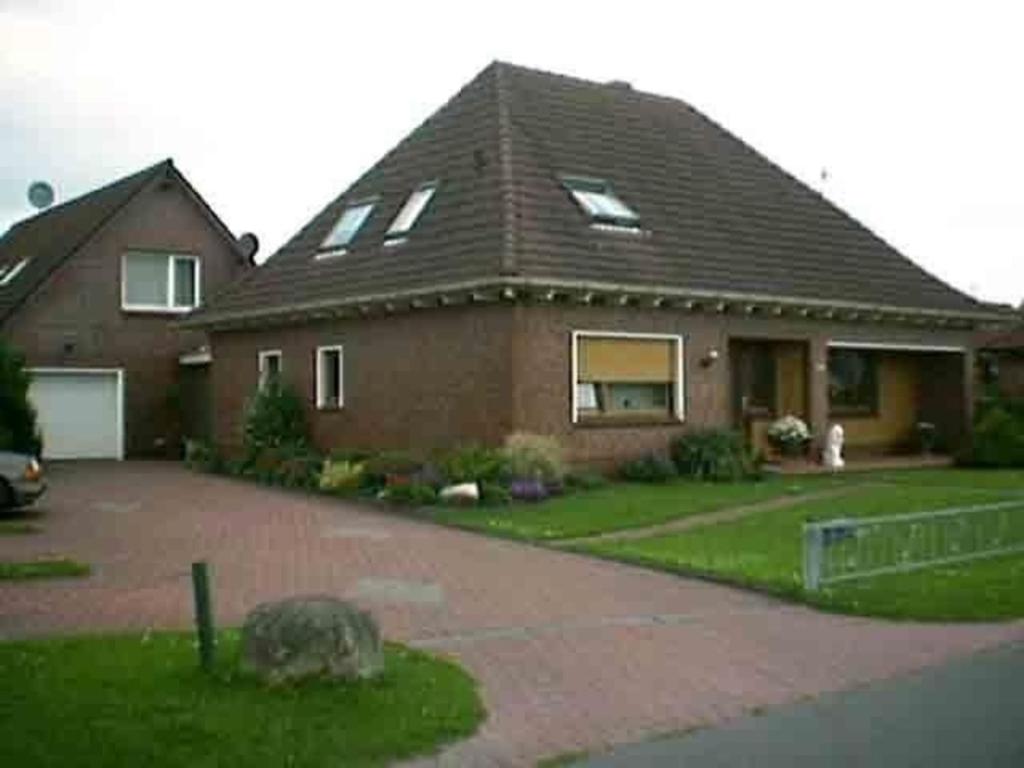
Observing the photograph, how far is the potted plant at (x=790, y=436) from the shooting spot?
26141 mm

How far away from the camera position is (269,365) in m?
28.1

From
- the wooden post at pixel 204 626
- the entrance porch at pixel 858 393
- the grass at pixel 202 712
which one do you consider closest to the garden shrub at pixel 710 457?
the entrance porch at pixel 858 393

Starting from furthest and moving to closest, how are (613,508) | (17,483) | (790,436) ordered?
(790,436) → (613,508) → (17,483)

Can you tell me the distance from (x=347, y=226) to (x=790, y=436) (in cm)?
977

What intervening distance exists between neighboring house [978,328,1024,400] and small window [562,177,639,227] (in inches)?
727

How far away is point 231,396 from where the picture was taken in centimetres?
2948

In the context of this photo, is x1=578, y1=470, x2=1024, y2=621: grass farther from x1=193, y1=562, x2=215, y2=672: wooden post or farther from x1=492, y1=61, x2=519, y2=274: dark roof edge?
x1=193, y1=562, x2=215, y2=672: wooden post

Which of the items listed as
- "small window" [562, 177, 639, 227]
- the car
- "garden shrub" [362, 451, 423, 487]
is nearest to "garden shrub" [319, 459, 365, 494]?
"garden shrub" [362, 451, 423, 487]

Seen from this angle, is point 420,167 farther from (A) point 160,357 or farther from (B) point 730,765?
(B) point 730,765

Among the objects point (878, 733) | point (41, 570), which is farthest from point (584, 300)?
point (878, 733)

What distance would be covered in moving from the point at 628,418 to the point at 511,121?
6.39m

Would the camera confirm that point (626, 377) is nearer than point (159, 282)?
Yes

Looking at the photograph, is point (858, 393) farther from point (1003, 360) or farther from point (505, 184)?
point (1003, 360)

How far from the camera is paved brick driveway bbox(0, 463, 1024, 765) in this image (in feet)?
27.8
